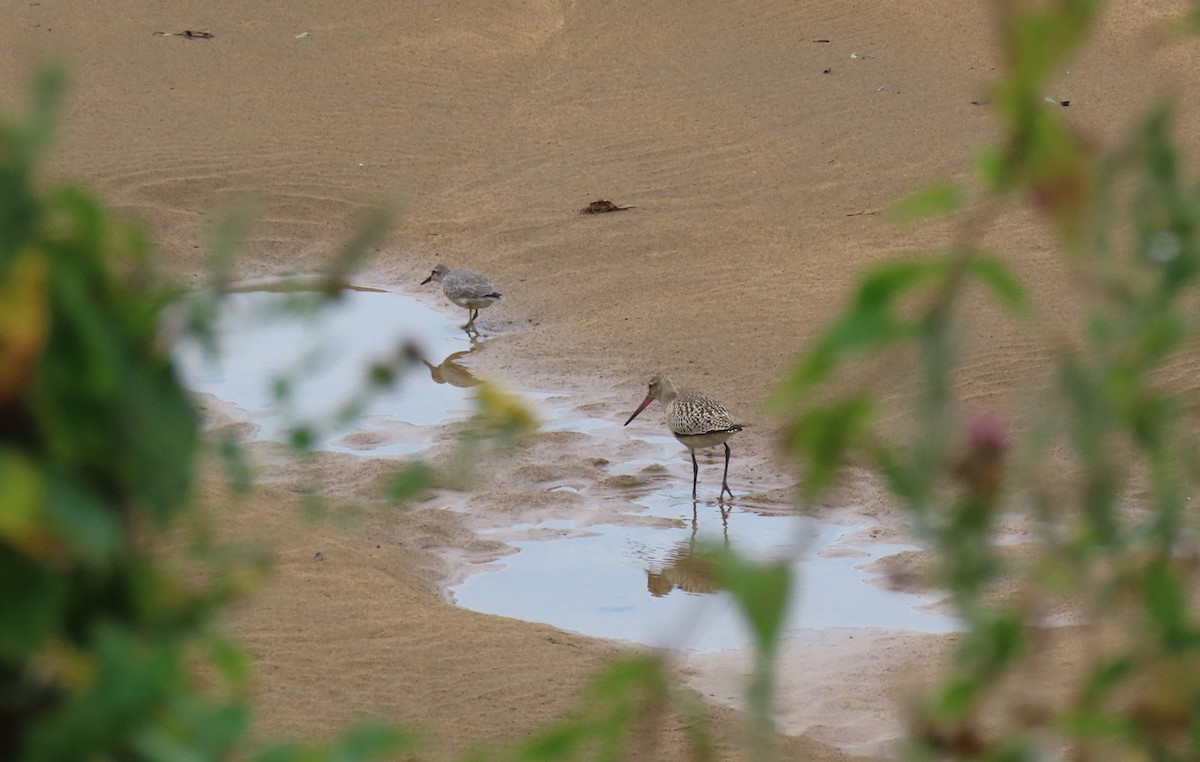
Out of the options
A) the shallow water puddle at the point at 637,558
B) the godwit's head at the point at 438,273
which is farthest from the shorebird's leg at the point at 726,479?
the godwit's head at the point at 438,273

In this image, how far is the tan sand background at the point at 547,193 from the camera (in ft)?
22.7

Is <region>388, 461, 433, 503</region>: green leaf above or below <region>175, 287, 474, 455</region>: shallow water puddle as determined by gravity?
above

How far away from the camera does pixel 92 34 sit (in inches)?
747

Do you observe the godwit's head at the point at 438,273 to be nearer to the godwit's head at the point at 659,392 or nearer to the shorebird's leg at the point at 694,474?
the godwit's head at the point at 659,392

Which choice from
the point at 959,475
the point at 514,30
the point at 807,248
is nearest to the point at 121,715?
the point at 959,475

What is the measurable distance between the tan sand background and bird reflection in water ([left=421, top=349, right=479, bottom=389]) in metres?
0.17

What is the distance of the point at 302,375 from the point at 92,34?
764 inches

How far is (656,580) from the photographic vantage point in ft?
26.7

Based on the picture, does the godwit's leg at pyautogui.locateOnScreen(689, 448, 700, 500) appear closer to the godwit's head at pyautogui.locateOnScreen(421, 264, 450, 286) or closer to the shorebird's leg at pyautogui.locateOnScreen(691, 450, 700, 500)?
the shorebird's leg at pyautogui.locateOnScreen(691, 450, 700, 500)

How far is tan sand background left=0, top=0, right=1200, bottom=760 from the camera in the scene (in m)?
6.93

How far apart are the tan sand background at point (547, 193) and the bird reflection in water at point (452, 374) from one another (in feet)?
0.56

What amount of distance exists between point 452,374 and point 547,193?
13.2ft

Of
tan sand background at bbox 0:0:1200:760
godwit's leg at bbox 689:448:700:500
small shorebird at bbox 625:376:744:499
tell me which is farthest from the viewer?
godwit's leg at bbox 689:448:700:500

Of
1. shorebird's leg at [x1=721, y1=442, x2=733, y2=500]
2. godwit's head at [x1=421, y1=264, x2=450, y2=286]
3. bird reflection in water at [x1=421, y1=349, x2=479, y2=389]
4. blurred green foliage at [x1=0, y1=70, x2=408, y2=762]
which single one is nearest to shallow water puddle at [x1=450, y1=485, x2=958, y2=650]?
shorebird's leg at [x1=721, y1=442, x2=733, y2=500]
